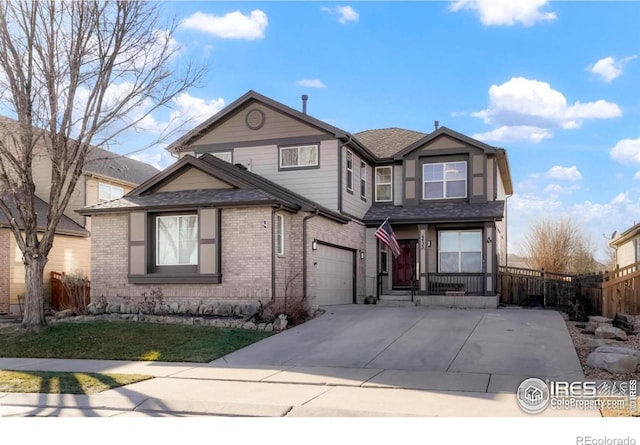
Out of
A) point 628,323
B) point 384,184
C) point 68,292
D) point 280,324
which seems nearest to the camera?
point 628,323

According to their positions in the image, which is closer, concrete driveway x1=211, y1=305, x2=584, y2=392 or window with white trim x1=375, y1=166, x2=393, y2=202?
concrete driveway x1=211, y1=305, x2=584, y2=392

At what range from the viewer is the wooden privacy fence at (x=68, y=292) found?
66.5ft

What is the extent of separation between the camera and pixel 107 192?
92.9ft

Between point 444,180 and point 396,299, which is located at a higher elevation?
point 444,180

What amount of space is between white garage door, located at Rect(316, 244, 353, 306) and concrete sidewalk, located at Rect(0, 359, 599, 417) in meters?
8.50

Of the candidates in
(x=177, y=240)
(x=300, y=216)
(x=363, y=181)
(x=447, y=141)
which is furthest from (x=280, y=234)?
A: (x=447, y=141)

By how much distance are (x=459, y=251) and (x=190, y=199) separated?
35.2 feet

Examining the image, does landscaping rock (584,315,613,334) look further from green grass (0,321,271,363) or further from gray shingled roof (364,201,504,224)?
green grass (0,321,271,363)

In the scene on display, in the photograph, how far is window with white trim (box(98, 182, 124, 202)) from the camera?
27.8m

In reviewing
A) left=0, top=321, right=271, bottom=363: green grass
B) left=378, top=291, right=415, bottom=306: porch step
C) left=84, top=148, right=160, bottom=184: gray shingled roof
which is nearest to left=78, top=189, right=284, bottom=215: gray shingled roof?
left=0, top=321, right=271, bottom=363: green grass

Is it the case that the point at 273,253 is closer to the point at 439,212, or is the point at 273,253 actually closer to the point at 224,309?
the point at 224,309

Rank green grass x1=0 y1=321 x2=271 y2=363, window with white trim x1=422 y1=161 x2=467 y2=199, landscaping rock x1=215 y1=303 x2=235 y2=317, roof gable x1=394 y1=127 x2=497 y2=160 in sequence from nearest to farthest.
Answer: green grass x1=0 y1=321 x2=271 y2=363 < landscaping rock x1=215 y1=303 x2=235 y2=317 < roof gable x1=394 y1=127 x2=497 y2=160 < window with white trim x1=422 y1=161 x2=467 y2=199
